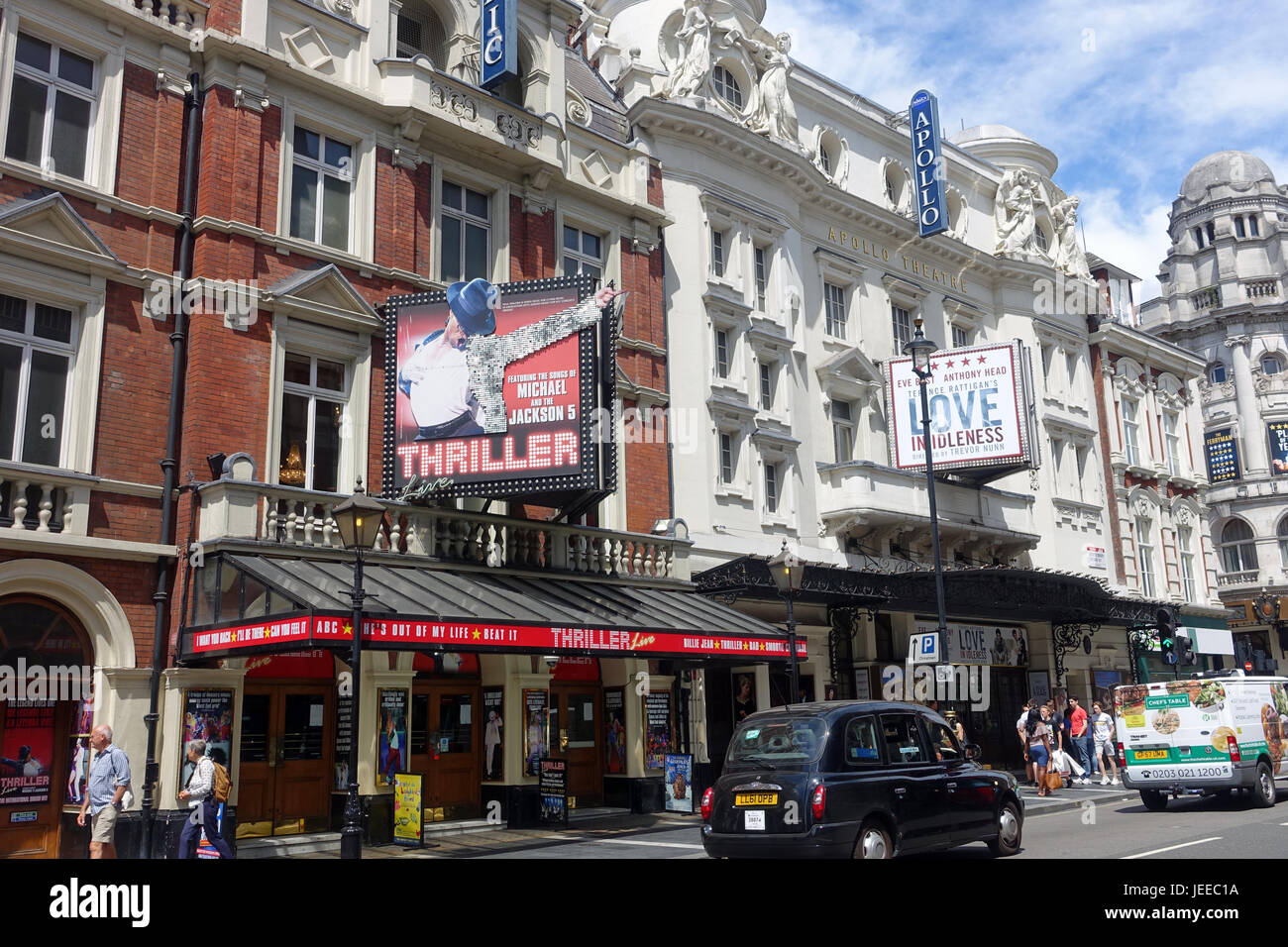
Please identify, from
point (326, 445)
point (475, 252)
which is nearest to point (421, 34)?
point (475, 252)

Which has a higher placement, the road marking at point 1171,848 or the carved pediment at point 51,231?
the carved pediment at point 51,231

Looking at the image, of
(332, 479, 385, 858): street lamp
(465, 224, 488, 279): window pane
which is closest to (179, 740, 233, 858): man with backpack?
(332, 479, 385, 858): street lamp

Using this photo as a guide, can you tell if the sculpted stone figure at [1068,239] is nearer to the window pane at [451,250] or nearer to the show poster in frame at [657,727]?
the show poster in frame at [657,727]

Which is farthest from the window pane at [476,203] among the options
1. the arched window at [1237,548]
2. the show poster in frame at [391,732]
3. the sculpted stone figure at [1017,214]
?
the arched window at [1237,548]

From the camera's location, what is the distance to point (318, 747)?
16375 millimetres

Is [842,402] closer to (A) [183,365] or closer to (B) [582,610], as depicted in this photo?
(B) [582,610]

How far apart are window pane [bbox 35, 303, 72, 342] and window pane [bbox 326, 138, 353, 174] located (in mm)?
5243

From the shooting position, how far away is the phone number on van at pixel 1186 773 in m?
17.3

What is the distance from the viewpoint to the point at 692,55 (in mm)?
26266

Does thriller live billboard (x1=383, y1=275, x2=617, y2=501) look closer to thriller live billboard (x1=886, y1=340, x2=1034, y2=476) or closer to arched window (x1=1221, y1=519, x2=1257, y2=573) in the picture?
thriller live billboard (x1=886, y1=340, x2=1034, y2=476)

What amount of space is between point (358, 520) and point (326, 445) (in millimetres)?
4633

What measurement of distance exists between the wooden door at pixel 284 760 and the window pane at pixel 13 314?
591 cm

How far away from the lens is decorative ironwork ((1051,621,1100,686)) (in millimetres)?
33250

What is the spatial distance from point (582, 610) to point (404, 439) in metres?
4.00
